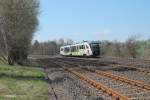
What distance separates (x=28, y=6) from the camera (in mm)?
51438

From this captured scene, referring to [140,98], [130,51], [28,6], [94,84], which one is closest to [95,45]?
[130,51]

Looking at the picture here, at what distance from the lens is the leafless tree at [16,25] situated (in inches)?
1858

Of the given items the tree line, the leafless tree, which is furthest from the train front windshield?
the leafless tree

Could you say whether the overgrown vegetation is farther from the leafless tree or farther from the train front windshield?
the leafless tree

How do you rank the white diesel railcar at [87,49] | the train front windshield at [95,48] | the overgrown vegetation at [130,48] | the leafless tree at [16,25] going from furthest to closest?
1. the train front windshield at [95,48]
2. the white diesel railcar at [87,49]
3. the overgrown vegetation at [130,48]
4. the leafless tree at [16,25]

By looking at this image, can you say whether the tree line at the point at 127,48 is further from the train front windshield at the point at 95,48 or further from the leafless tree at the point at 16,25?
the leafless tree at the point at 16,25

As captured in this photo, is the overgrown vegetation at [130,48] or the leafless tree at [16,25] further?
the overgrown vegetation at [130,48]

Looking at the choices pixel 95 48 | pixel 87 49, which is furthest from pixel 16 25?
pixel 95 48

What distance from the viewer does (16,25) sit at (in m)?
48.2

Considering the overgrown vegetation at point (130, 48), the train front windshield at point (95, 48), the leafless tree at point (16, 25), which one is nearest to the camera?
the leafless tree at point (16, 25)

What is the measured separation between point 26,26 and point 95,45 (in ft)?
76.0

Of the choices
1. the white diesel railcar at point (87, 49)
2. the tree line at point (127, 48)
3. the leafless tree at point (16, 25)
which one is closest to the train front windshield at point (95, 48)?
the white diesel railcar at point (87, 49)

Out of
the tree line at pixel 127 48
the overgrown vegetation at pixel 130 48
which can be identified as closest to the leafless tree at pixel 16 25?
the tree line at pixel 127 48

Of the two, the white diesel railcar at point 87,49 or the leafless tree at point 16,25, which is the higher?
the leafless tree at point 16,25
